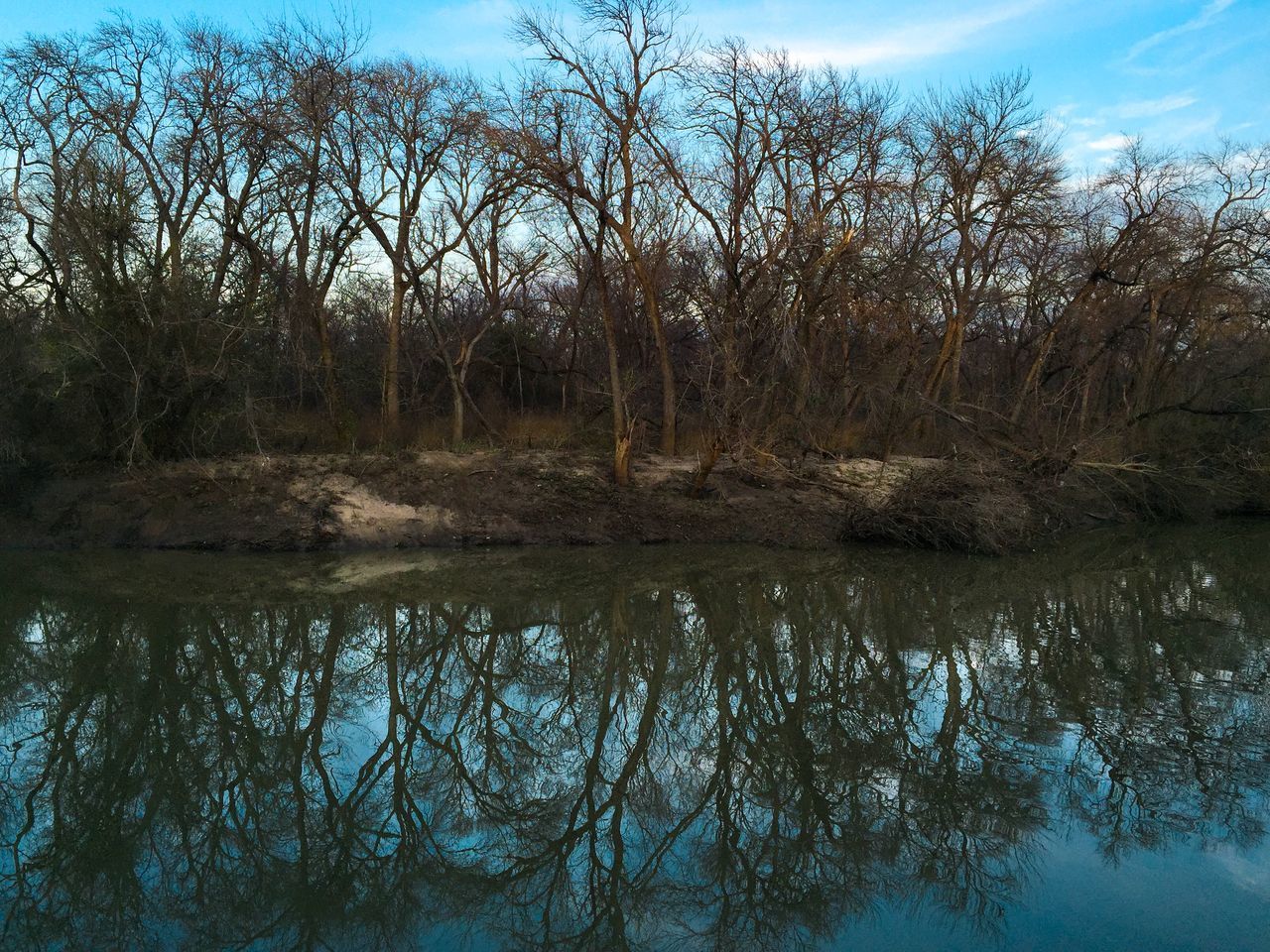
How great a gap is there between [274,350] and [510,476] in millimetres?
5612

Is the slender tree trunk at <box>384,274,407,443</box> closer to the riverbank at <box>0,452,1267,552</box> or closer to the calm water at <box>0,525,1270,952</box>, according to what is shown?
the riverbank at <box>0,452,1267,552</box>

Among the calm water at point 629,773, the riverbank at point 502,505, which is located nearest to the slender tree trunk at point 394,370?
the riverbank at point 502,505

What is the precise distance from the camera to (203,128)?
69.3 ft

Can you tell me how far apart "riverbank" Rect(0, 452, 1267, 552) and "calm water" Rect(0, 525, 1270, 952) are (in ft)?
15.3

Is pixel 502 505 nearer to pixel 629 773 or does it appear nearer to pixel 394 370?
pixel 394 370

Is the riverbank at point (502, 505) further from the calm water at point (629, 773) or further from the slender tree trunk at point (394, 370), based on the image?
the calm water at point (629, 773)

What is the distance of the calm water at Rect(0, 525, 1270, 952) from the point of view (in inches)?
209

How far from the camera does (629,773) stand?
739 cm

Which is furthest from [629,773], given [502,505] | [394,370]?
[394,370]

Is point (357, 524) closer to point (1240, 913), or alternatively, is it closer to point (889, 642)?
point (889, 642)

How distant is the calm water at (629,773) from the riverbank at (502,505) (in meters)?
4.66

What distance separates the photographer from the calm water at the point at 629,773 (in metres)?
5.30

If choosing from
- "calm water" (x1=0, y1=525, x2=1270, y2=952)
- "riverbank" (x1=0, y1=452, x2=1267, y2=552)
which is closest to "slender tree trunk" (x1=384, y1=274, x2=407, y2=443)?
"riverbank" (x1=0, y1=452, x2=1267, y2=552)

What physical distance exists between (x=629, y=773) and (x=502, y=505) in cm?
1291
